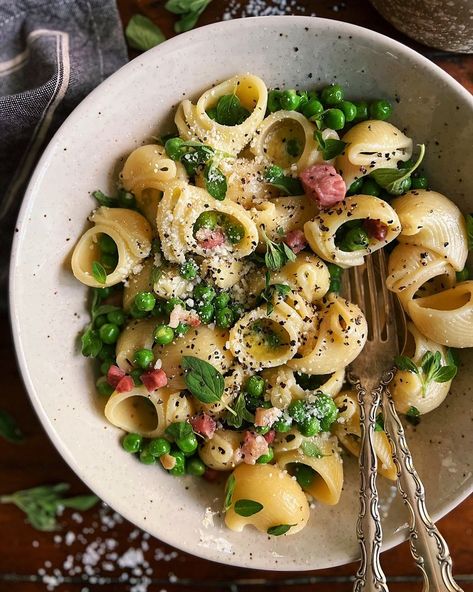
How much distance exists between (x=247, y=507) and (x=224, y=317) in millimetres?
601

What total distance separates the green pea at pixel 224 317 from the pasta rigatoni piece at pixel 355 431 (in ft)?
1.43

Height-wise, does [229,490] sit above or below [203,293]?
below

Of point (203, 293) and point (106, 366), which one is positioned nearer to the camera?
point (203, 293)

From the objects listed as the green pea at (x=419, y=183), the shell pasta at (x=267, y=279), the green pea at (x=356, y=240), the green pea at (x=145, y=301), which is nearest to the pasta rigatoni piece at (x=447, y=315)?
the shell pasta at (x=267, y=279)

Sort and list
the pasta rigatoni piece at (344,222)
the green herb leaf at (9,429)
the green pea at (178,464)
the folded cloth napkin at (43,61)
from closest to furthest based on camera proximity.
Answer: the pasta rigatoni piece at (344,222)
the green pea at (178,464)
the folded cloth napkin at (43,61)
the green herb leaf at (9,429)

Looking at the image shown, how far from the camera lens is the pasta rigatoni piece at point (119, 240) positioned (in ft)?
7.26

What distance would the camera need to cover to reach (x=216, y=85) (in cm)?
225

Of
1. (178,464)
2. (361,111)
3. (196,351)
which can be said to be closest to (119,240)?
(196,351)

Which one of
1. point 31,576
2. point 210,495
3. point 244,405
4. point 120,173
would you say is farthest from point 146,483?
point 120,173

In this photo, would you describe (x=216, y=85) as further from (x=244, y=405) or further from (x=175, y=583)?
(x=175, y=583)

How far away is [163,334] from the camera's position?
2.19m

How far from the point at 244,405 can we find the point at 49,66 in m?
1.36

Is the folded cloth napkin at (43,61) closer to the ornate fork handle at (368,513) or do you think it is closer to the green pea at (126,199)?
the green pea at (126,199)

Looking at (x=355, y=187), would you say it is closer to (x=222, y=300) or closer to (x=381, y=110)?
(x=381, y=110)
